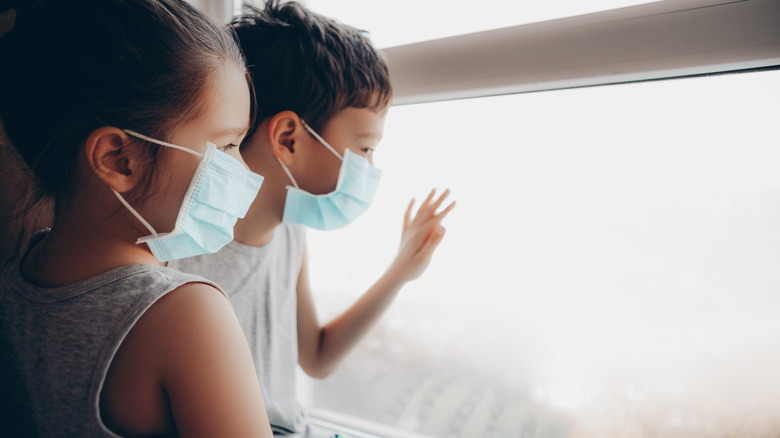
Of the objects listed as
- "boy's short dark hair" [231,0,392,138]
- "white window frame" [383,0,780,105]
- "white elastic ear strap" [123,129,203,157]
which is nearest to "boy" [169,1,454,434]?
"boy's short dark hair" [231,0,392,138]

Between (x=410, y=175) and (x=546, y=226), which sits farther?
(x=410, y=175)

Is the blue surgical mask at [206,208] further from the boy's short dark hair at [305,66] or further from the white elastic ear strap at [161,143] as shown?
the boy's short dark hair at [305,66]

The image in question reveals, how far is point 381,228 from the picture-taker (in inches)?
48.6

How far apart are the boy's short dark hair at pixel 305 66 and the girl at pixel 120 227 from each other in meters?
0.22

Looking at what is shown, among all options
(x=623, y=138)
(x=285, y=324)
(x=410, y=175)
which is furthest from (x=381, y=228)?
(x=623, y=138)

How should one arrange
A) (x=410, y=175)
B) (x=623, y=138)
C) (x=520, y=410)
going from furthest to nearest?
(x=410, y=175) → (x=520, y=410) → (x=623, y=138)

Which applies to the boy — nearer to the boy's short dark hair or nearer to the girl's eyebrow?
the boy's short dark hair

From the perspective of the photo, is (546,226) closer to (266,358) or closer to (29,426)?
(266,358)

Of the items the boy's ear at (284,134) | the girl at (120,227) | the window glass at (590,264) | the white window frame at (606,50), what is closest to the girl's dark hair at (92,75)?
the girl at (120,227)

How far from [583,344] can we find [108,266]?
0.92m

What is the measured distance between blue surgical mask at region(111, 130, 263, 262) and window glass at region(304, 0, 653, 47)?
0.55m

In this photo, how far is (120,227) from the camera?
612mm

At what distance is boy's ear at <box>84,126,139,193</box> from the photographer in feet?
1.86

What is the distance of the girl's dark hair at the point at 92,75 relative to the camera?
0.55m
